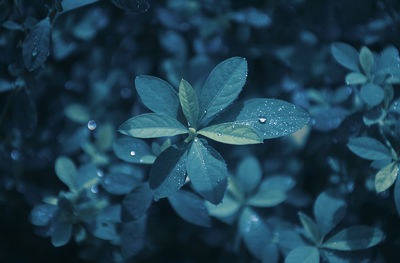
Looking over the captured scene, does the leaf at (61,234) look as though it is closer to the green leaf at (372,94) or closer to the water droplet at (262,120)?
the water droplet at (262,120)

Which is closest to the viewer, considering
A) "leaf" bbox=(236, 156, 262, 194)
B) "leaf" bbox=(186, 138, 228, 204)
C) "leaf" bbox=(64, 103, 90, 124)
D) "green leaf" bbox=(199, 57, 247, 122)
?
"leaf" bbox=(186, 138, 228, 204)

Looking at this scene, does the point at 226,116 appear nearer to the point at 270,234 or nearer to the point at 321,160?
the point at 270,234

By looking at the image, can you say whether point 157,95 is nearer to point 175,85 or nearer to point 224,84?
point 224,84

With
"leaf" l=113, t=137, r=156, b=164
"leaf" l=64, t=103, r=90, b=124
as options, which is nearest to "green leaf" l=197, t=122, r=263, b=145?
"leaf" l=113, t=137, r=156, b=164

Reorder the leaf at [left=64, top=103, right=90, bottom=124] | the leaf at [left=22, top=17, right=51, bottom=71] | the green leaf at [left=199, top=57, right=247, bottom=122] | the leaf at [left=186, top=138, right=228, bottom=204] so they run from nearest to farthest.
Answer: the leaf at [left=186, top=138, right=228, bottom=204] < the green leaf at [left=199, top=57, right=247, bottom=122] < the leaf at [left=22, top=17, right=51, bottom=71] < the leaf at [left=64, top=103, right=90, bottom=124]

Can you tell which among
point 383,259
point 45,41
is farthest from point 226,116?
point 383,259

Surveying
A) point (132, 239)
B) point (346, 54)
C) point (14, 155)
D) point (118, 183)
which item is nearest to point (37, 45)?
point (118, 183)

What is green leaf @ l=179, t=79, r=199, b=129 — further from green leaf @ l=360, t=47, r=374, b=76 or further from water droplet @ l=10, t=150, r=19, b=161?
water droplet @ l=10, t=150, r=19, b=161
